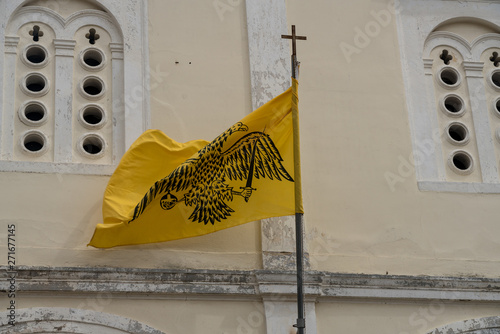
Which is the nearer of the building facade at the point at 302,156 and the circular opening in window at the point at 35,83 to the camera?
the building facade at the point at 302,156

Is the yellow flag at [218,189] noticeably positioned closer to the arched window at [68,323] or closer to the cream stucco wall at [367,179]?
the arched window at [68,323]

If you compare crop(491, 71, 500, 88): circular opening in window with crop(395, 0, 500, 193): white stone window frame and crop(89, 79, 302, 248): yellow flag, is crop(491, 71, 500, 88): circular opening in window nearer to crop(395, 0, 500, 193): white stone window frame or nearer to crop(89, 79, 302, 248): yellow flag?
crop(395, 0, 500, 193): white stone window frame

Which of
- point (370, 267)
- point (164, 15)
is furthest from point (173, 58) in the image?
point (370, 267)

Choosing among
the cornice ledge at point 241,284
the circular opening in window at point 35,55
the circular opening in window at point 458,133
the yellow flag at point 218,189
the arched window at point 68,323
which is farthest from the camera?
the circular opening in window at point 458,133

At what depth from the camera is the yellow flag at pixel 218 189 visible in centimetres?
1212

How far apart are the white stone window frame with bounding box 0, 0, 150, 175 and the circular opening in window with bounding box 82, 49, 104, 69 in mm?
147

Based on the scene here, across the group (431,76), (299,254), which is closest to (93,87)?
(299,254)

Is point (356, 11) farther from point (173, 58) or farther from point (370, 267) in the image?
point (370, 267)

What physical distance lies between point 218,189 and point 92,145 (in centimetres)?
174

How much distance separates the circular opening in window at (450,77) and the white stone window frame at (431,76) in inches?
4.5

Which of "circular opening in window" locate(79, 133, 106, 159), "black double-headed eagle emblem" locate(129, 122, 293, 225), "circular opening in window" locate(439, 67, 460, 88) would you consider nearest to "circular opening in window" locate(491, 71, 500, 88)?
"circular opening in window" locate(439, 67, 460, 88)

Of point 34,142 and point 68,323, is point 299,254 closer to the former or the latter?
Result: point 68,323

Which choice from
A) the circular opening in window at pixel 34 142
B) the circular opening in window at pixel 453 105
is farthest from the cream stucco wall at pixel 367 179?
the circular opening in window at pixel 34 142

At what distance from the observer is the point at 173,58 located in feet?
44.4
